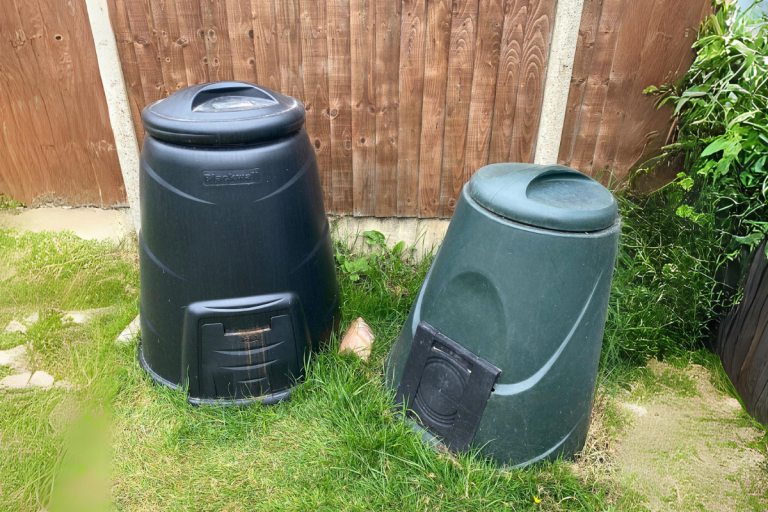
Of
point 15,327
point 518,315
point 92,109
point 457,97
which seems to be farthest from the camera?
point 92,109

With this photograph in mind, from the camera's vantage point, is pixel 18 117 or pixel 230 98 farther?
pixel 18 117

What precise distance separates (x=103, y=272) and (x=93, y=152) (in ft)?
2.59

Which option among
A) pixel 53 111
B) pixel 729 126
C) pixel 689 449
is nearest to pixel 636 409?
pixel 689 449

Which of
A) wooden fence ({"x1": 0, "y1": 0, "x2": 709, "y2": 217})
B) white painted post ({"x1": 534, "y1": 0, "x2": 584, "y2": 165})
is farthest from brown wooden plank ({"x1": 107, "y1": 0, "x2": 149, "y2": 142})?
white painted post ({"x1": 534, "y1": 0, "x2": 584, "y2": 165})

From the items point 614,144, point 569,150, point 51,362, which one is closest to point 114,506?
point 51,362

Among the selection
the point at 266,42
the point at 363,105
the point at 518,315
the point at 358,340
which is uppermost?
the point at 266,42

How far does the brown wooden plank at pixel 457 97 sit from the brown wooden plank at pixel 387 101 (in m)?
0.30

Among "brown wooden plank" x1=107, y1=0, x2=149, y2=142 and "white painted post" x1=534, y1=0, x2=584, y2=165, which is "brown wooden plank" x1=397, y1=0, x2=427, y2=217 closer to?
"white painted post" x1=534, y1=0, x2=584, y2=165

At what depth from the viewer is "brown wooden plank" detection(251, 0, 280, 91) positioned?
2.70 metres

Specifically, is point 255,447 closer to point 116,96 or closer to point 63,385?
point 63,385

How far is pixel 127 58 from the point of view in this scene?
283 centimetres

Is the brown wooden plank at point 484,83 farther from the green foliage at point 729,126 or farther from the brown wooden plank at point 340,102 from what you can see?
the green foliage at point 729,126

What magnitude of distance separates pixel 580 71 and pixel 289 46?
161 cm

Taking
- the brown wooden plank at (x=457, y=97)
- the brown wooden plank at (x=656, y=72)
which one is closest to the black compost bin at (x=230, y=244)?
the brown wooden plank at (x=457, y=97)
